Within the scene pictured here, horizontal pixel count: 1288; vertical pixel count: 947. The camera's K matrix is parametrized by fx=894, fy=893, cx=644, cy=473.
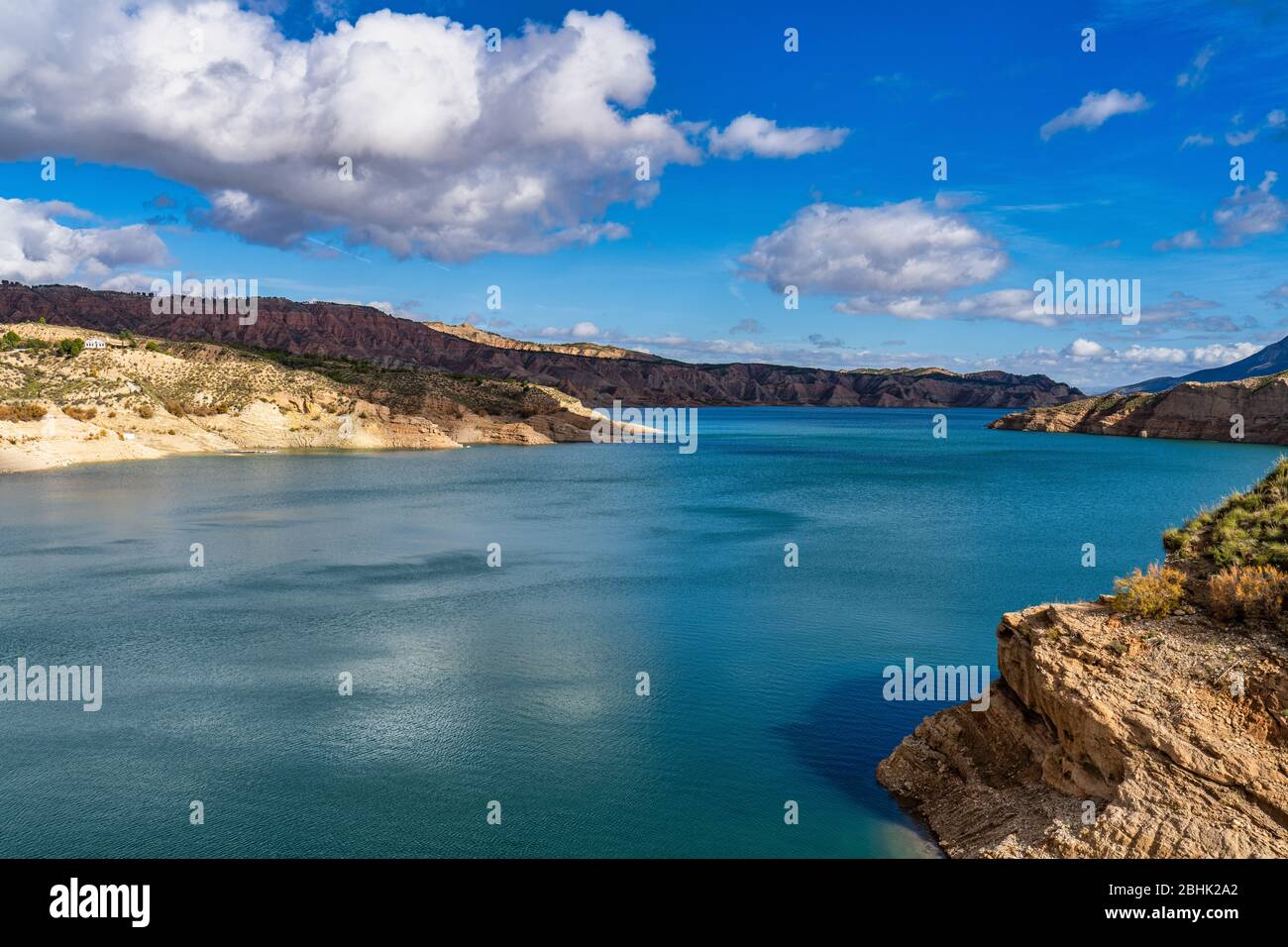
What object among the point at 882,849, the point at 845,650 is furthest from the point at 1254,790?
the point at 845,650

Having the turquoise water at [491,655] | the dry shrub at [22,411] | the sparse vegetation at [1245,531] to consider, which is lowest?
the turquoise water at [491,655]

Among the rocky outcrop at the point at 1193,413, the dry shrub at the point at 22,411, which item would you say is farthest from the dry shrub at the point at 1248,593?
the rocky outcrop at the point at 1193,413

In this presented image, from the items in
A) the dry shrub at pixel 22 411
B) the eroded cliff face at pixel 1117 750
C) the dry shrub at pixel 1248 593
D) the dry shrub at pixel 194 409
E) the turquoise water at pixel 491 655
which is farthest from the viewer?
the dry shrub at pixel 194 409

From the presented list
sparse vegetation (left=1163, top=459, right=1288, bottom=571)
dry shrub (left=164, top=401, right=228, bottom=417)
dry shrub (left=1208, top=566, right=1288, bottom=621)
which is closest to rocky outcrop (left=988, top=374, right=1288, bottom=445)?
sparse vegetation (left=1163, top=459, right=1288, bottom=571)

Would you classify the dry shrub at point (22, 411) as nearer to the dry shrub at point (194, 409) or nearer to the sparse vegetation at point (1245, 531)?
the dry shrub at point (194, 409)

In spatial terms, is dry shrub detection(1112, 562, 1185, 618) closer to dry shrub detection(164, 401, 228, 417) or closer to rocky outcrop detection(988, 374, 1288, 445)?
dry shrub detection(164, 401, 228, 417)

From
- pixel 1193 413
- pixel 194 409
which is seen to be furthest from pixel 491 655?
pixel 1193 413
